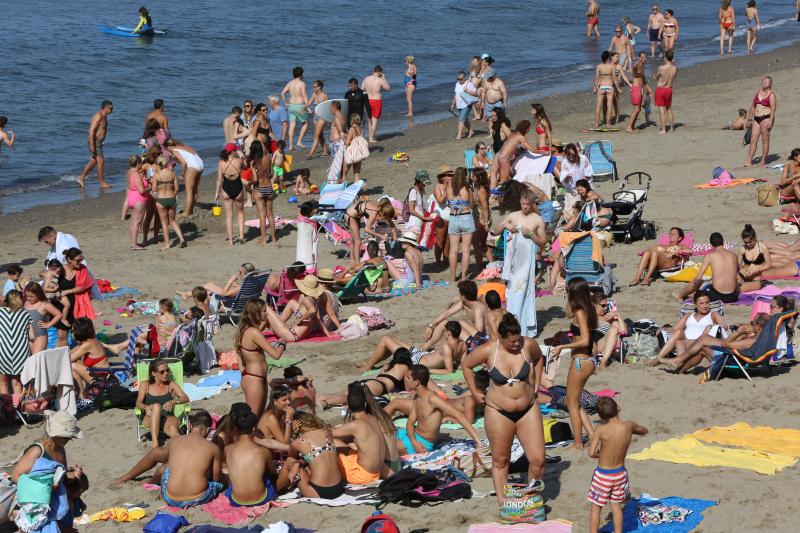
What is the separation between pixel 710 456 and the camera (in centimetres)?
816

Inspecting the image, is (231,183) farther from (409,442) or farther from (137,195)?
(409,442)

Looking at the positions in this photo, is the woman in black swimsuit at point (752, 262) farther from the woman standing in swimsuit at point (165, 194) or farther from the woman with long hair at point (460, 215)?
the woman standing in swimsuit at point (165, 194)

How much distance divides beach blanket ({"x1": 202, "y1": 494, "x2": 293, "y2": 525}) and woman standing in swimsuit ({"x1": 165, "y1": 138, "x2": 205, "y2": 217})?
945 centimetres

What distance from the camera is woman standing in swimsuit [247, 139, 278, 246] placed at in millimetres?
15797

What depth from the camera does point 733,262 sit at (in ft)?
39.1

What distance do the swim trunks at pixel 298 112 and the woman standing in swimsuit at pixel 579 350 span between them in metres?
13.6

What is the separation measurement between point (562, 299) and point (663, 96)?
8.38 m

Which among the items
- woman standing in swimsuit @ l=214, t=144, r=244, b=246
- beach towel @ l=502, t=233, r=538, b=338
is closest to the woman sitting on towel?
beach towel @ l=502, t=233, r=538, b=338

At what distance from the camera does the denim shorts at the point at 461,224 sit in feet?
44.4

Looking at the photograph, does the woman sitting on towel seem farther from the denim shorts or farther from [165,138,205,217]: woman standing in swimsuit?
[165,138,205,217]: woman standing in swimsuit

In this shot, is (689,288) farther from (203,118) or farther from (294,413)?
(203,118)

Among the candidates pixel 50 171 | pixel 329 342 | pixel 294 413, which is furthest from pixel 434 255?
pixel 50 171

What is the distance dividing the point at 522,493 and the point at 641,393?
9.35ft

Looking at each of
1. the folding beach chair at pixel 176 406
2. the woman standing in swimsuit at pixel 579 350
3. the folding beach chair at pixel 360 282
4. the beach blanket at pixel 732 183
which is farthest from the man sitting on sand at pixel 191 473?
the beach blanket at pixel 732 183
